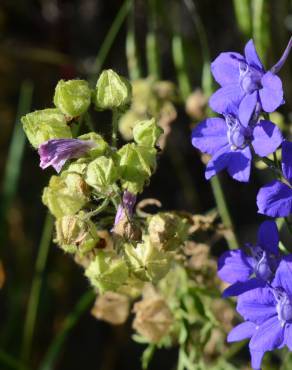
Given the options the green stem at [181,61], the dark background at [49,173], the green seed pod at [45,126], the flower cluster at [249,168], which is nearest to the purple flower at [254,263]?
the flower cluster at [249,168]

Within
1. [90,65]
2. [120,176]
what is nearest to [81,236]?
[120,176]

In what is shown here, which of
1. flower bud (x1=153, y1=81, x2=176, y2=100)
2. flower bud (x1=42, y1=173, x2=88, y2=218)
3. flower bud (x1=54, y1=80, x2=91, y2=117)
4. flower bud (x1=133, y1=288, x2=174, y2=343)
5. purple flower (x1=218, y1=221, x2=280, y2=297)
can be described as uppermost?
flower bud (x1=153, y1=81, x2=176, y2=100)

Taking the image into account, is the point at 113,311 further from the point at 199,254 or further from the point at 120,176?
the point at 120,176

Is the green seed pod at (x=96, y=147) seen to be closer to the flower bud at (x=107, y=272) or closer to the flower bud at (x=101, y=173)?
the flower bud at (x=101, y=173)

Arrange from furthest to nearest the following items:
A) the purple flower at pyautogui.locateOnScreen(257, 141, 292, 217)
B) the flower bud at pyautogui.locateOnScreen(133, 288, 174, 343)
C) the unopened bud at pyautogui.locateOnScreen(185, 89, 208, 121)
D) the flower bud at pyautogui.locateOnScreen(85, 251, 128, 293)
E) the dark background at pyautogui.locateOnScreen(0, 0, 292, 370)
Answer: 1. the dark background at pyautogui.locateOnScreen(0, 0, 292, 370)
2. the unopened bud at pyautogui.locateOnScreen(185, 89, 208, 121)
3. the flower bud at pyautogui.locateOnScreen(133, 288, 174, 343)
4. the flower bud at pyautogui.locateOnScreen(85, 251, 128, 293)
5. the purple flower at pyautogui.locateOnScreen(257, 141, 292, 217)

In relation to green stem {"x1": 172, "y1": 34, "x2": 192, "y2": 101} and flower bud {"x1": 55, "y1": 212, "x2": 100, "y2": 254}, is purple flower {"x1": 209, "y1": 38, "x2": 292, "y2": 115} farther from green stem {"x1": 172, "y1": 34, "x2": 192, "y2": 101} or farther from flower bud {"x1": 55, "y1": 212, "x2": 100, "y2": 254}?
green stem {"x1": 172, "y1": 34, "x2": 192, "y2": 101}

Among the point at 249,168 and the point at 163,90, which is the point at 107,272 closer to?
the point at 249,168

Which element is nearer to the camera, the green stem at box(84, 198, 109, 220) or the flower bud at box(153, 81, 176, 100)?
the green stem at box(84, 198, 109, 220)

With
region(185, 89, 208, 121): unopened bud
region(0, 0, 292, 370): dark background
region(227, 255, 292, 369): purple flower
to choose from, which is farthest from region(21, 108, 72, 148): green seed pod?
region(0, 0, 292, 370): dark background
